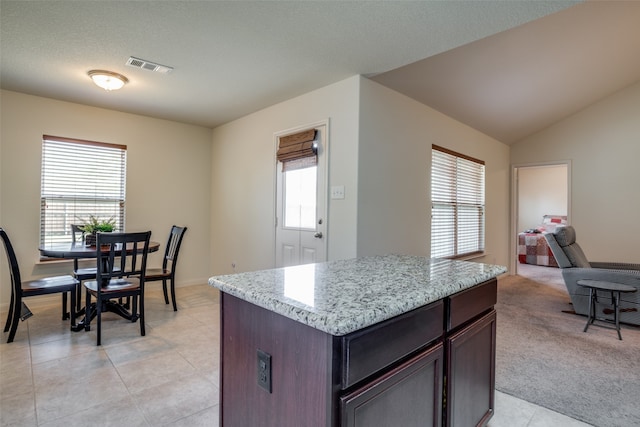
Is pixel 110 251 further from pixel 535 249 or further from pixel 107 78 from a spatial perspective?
pixel 535 249

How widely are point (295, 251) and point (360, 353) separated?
2.93 meters

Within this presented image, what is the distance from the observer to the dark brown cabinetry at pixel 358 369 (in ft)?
2.91

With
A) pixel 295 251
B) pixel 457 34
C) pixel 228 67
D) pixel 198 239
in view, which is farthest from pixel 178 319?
pixel 457 34

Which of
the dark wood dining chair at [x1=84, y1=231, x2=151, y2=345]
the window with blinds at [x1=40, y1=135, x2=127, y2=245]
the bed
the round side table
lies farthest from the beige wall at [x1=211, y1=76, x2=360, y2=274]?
the bed

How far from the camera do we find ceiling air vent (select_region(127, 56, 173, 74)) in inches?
113

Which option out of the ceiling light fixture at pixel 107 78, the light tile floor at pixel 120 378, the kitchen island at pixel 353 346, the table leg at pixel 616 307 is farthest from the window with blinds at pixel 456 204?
the ceiling light fixture at pixel 107 78

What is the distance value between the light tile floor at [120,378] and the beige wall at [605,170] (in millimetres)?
4437

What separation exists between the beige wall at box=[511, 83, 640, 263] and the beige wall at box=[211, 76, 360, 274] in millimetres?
4374

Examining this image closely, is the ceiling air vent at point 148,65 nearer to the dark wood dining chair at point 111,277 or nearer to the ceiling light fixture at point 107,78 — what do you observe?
the ceiling light fixture at point 107,78

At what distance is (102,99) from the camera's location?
12.9 ft

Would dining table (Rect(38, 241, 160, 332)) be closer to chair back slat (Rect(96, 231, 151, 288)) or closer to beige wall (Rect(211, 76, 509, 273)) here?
chair back slat (Rect(96, 231, 151, 288))

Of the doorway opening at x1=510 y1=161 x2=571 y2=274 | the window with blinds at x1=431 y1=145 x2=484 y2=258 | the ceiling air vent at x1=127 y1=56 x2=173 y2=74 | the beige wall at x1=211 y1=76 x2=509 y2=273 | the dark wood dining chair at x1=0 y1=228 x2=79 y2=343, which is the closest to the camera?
the dark wood dining chair at x1=0 y1=228 x2=79 y2=343

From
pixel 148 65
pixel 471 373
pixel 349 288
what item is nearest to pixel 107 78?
pixel 148 65

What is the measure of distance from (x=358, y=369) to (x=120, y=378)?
6.93ft
